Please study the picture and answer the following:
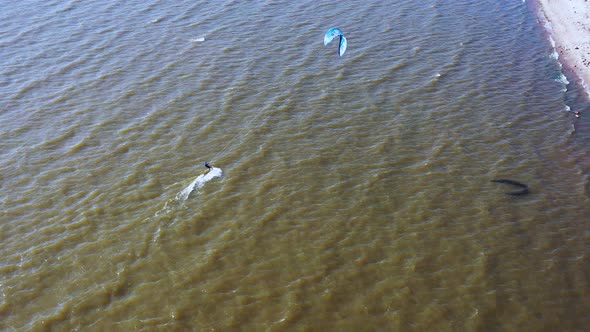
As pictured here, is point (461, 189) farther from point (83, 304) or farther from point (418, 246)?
point (83, 304)

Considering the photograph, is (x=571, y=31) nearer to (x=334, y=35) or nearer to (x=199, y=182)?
(x=334, y=35)

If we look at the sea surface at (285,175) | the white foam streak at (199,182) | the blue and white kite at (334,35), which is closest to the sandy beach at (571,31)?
the sea surface at (285,175)

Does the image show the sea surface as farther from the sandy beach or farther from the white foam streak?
the sandy beach

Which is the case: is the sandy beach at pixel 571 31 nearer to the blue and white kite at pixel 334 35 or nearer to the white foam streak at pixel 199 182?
the blue and white kite at pixel 334 35

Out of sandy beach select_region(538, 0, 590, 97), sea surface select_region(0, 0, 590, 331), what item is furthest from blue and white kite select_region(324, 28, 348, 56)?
sandy beach select_region(538, 0, 590, 97)

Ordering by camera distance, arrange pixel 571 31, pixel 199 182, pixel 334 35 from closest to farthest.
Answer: pixel 199 182
pixel 334 35
pixel 571 31

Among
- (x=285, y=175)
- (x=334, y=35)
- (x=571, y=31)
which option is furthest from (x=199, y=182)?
(x=571, y=31)
